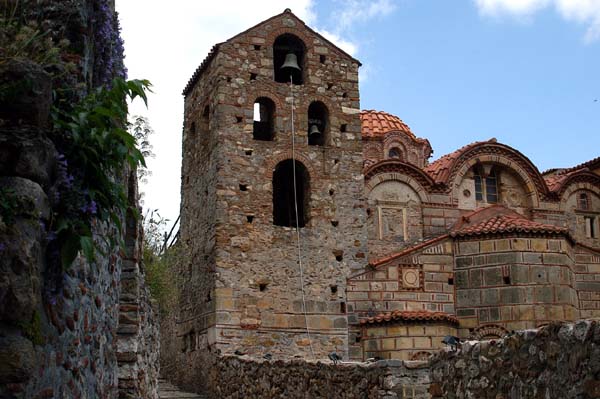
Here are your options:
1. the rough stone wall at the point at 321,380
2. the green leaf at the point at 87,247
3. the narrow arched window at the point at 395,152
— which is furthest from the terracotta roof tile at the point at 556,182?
the green leaf at the point at 87,247

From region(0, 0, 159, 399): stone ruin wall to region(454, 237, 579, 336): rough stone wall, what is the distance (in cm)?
1088

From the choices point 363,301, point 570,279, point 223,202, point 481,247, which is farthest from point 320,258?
point 570,279

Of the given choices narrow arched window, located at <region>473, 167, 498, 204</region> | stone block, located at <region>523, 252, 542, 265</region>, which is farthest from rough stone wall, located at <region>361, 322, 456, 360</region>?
narrow arched window, located at <region>473, 167, 498, 204</region>

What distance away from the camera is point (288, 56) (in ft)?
53.3

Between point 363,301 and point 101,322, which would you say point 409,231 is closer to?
point 363,301

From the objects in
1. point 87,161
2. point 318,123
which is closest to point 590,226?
point 318,123

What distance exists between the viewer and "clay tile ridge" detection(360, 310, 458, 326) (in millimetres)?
14086

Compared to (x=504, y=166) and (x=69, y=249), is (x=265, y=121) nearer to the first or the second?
(x=504, y=166)

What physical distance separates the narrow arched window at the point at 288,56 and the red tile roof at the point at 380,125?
556cm

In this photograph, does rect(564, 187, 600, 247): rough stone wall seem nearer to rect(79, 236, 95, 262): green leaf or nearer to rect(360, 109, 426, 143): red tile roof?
rect(360, 109, 426, 143): red tile roof

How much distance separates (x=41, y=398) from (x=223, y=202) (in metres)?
11.8

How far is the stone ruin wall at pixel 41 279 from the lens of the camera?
2791 mm

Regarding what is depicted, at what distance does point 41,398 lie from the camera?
311 cm

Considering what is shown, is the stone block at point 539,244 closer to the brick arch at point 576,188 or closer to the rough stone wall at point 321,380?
the brick arch at point 576,188
